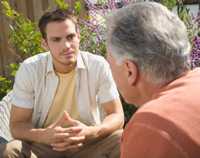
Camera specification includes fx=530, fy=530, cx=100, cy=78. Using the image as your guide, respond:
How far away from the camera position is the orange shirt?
5.62 ft

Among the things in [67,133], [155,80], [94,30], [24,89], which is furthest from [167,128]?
[94,30]

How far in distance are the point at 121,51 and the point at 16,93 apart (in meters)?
1.75

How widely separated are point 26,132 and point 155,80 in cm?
173

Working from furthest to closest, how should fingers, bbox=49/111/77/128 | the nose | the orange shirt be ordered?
the nose → fingers, bbox=49/111/77/128 → the orange shirt

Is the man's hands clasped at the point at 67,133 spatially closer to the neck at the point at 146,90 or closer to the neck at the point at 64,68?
Result: the neck at the point at 64,68

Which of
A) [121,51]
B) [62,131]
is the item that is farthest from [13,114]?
[121,51]

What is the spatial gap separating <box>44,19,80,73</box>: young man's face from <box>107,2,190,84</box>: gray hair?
5.17 feet

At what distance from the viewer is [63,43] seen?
3.56 metres

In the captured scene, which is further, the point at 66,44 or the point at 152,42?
the point at 66,44

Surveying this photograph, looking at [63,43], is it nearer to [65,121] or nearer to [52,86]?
[52,86]

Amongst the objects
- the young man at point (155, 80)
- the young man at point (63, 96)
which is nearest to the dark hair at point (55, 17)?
the young man at point (63, 96)

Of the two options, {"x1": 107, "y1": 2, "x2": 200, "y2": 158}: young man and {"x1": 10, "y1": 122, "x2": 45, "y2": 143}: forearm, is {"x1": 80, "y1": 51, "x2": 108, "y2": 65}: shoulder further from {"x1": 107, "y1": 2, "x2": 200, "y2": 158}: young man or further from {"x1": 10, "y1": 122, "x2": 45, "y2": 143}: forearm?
{"x1": 107, "y1": 2, "x2": 200, "y2": 158}: young man

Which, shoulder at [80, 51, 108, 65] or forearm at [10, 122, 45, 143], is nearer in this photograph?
forearm at [10, 122, 45, 143]

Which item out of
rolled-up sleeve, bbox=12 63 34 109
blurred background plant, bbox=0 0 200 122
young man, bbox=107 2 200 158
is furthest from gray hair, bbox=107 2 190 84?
blurred background plant, bbox=0 0 200 122
